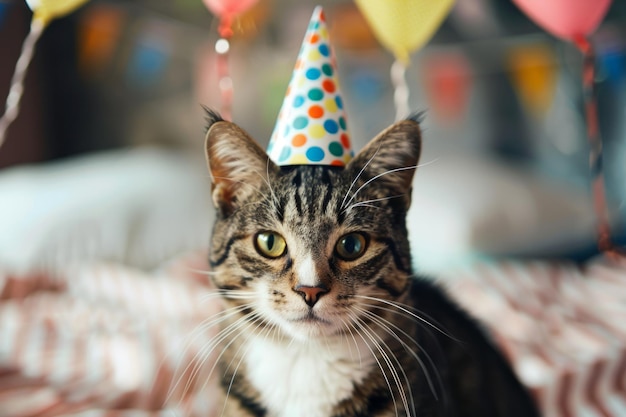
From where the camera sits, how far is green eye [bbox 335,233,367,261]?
2.13ft

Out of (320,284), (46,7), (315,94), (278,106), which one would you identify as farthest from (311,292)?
(278,106)

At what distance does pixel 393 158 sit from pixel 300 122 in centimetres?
Answer: 13

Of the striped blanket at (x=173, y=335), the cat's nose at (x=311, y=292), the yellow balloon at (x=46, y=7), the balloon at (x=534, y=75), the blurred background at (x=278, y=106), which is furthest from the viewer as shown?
the balloon at (x=534, y=75)

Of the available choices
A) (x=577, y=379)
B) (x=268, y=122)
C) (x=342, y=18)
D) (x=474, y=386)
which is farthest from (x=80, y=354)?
(x=342, y=18)

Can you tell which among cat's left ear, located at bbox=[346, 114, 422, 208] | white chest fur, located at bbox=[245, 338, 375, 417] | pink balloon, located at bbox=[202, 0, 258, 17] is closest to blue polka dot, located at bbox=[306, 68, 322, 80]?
cat's left ear, located at bbox=[346, 114, 422, 208]

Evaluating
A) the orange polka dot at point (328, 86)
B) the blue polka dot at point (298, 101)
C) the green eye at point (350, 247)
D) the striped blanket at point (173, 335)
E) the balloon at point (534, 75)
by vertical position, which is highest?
the balloon at point (534, 75)

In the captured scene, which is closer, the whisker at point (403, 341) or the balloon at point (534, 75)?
the whisker at point (403, 341)

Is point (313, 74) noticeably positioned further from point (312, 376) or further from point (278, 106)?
point (278, 106)

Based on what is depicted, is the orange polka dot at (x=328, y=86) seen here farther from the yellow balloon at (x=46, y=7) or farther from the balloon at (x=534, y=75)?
the balloon at (x=534, y=75)

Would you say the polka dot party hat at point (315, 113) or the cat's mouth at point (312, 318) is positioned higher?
the polka dot party hat at point (315, 113)

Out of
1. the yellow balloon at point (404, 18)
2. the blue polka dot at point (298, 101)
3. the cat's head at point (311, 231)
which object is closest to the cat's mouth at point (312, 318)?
the cat's head at point (311, 231)

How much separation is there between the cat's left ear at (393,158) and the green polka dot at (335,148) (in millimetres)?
23

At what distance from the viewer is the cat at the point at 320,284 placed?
2.06ft

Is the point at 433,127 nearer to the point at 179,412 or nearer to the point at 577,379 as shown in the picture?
the point at 577,379
